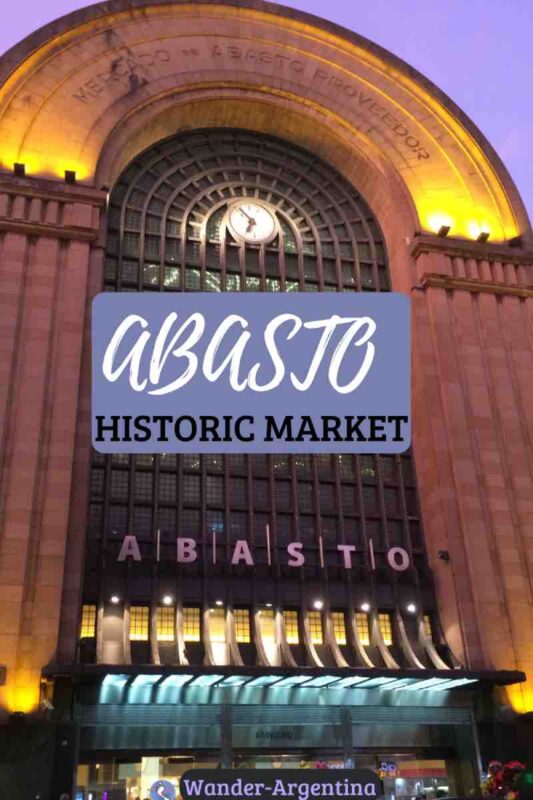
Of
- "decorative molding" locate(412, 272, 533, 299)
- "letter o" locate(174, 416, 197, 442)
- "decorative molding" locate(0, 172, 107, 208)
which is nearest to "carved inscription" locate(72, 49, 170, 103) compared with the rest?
"decorative molding" locate(0, 172, 107, 208)

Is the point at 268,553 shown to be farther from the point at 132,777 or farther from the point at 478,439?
the point at 478,439

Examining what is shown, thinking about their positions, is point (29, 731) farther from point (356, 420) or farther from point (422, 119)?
point (422, 119)

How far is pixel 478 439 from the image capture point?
1351 inches

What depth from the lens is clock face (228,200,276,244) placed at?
128 ft

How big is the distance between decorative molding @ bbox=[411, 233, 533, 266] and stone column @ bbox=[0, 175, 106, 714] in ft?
53.8

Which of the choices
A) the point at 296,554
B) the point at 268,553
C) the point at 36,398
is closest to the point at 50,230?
the point at 36,398

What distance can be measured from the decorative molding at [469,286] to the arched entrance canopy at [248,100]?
321 centimetres

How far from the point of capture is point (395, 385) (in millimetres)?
23484

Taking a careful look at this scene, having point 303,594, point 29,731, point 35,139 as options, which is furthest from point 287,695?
point 35,139

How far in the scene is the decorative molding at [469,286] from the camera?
125 feet

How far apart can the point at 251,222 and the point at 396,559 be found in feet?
62.7

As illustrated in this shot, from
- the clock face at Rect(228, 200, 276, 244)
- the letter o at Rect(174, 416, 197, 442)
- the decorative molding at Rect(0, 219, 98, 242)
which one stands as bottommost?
the letter o at Rect(174, 416, 197, 442)

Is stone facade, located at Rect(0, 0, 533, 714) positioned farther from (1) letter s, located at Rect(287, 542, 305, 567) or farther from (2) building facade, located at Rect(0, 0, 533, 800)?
→ (1) letter s, located at Rect(287, 542, 305, 567)

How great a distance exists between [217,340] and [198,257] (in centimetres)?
1698
